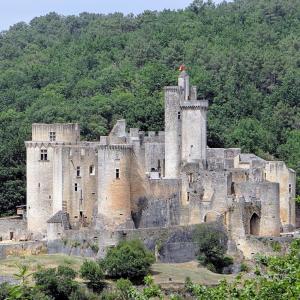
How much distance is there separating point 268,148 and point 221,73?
23.2m

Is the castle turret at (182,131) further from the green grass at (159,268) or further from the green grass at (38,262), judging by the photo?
the green grass at (38,262)

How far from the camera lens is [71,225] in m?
63.3

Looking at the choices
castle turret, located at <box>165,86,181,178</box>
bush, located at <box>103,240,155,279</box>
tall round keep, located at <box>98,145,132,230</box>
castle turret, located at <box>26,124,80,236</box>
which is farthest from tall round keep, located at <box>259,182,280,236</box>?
castle turret, located at <box>26,124,80,236</box>

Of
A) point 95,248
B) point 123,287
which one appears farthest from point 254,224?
point 123,287

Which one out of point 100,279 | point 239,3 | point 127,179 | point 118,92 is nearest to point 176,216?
point 127,179

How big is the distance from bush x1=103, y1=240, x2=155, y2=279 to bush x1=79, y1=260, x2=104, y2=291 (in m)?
0.72

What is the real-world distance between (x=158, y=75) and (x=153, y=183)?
3659 centimetres

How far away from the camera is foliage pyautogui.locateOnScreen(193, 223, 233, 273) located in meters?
60.9

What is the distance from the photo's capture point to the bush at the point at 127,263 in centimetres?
5775

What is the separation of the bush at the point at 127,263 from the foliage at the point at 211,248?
10.9 feet

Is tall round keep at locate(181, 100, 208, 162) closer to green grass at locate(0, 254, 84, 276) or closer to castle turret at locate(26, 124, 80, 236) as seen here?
castle turret at locate(26, 124, 80, 236)

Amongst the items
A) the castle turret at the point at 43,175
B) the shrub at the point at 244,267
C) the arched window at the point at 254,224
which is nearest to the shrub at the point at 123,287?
the shrub at the point at 244,267

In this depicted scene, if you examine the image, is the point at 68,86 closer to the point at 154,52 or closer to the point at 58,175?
the point at 154,52

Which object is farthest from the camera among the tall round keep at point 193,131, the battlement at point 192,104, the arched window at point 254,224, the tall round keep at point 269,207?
the battlement at point 192,104
